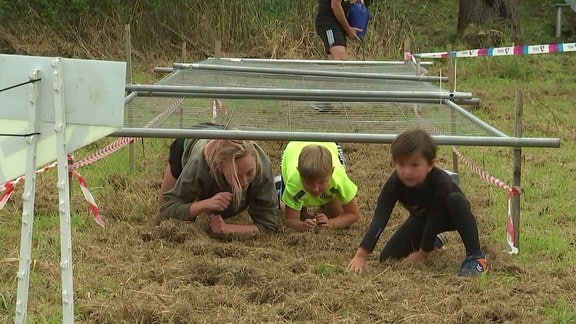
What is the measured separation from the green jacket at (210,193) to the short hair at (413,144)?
1.11 metres

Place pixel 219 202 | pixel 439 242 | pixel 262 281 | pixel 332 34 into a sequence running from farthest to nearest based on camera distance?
pixel 332 34, pixel 219 202, pixel 439 242, pixel 262 281

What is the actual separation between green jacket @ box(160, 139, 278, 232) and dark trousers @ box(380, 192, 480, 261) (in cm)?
77

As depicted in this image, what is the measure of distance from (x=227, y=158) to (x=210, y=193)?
1.40 ft

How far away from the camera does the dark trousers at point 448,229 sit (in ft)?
13.7

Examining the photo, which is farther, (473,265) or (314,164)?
(314,164)

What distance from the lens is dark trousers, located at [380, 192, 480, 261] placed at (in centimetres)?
417

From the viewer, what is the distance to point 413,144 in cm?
396

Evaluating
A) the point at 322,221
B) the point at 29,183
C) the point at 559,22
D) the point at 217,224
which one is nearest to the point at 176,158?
the point at 217,224

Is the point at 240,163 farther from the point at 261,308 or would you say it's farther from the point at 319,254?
the point at 261,308

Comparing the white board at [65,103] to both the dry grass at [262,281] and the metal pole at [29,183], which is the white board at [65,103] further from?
the dry grass at [262,281]

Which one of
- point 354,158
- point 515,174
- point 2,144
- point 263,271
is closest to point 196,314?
point 263,271

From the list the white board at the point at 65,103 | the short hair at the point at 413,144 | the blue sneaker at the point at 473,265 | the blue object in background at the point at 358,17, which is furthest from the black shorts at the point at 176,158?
the blue object in background at the point at 358,17

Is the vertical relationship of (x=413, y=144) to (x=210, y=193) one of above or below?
above

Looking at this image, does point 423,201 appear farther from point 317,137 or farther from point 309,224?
point 309,224
